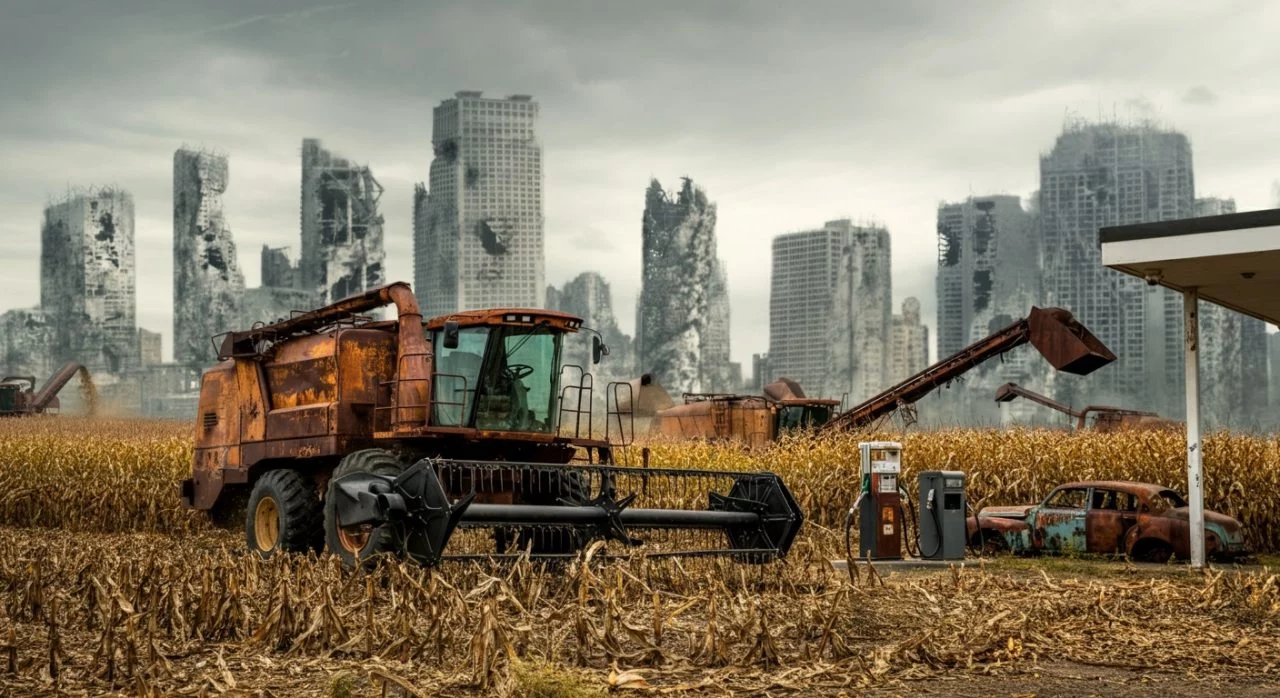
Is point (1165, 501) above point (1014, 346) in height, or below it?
below

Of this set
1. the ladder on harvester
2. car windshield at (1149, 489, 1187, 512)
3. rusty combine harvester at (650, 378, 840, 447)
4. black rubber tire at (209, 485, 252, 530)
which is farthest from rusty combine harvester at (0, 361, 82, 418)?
car windshield at (1149, 489, 1187, 512)

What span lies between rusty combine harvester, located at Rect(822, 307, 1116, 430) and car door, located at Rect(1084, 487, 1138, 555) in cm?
512

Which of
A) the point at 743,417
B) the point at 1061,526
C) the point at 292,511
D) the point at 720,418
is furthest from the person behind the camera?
the point at 720,418

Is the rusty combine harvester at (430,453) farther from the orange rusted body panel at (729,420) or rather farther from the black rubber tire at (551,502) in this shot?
the orange rusted body panel at (729,420)

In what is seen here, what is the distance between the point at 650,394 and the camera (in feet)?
185

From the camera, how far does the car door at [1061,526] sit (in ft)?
66.6

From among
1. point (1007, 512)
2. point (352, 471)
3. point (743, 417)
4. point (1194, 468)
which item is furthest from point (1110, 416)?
point (352, 471)

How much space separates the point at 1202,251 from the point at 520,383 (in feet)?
26.6

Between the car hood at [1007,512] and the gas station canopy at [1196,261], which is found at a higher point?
the gas station canopy at [1196,261]

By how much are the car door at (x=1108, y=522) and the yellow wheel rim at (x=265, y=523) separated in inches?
433

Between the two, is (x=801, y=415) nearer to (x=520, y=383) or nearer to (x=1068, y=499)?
(x=1068, y=499)

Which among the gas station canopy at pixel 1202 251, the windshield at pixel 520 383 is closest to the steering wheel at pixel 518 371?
the windshield at pixel 520 383

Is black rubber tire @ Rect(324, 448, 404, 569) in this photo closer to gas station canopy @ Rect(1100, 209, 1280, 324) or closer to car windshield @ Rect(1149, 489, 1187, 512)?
gas station canopy @ Rect(1100, 209, 1280, 324)

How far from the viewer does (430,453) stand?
1759cm
